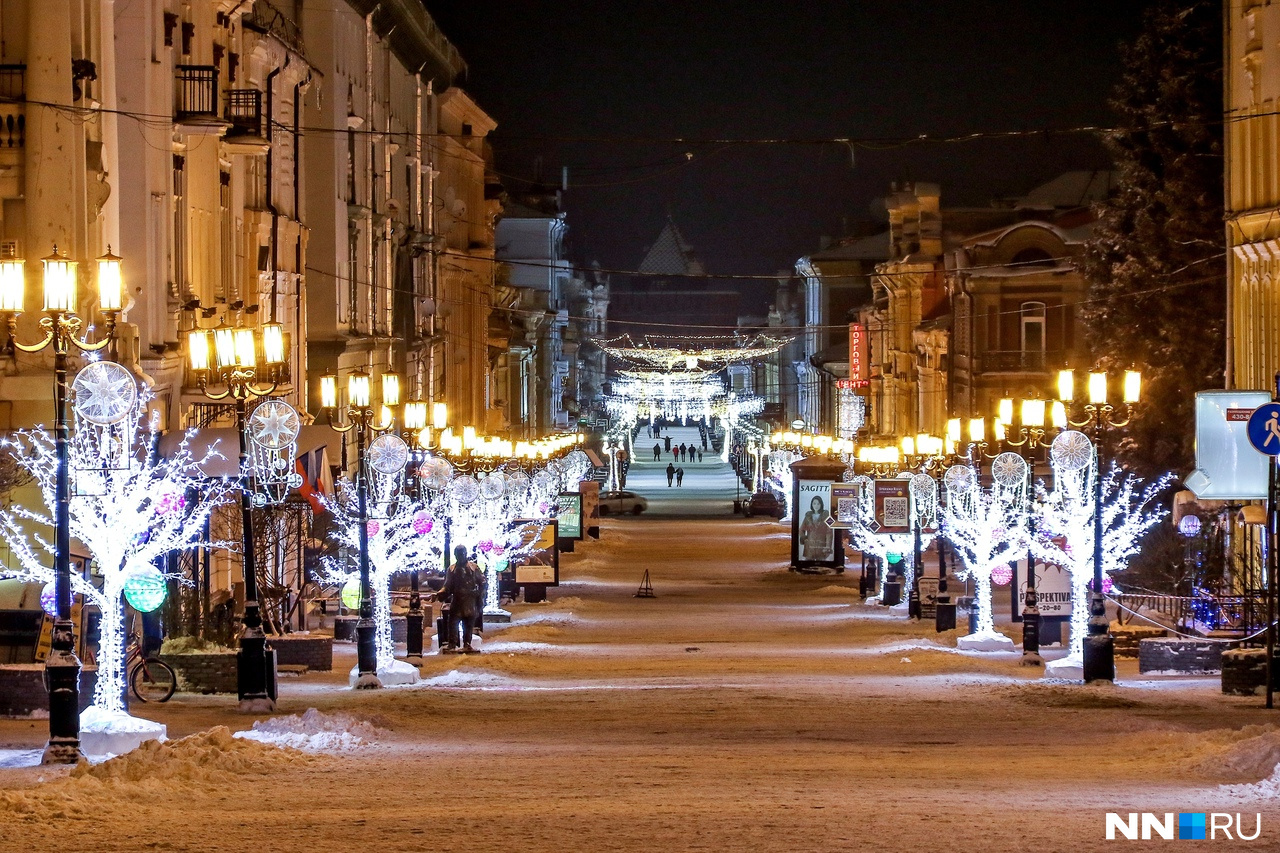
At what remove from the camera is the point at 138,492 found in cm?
1828

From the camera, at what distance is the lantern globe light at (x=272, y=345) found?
21.6m

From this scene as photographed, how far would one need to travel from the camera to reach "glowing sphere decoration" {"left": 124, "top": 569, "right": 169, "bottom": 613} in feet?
63.6

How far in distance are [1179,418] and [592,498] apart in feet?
130

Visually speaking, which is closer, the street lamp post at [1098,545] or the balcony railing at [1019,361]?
the street lamp post at [1098,545]

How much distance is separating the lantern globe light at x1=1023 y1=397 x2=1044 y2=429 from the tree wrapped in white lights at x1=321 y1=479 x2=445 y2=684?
10105 millimetres

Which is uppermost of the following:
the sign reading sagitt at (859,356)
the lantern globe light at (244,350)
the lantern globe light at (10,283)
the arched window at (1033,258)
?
the arched window at (1033,258)

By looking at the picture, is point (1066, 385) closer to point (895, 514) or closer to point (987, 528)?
point (987, 528)

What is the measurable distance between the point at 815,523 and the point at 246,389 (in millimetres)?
35459

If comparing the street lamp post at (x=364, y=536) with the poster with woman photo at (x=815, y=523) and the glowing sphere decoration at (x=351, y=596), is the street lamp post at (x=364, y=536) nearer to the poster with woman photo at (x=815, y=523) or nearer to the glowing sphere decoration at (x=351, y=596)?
the glowing sphere decoration at (x=351, y=596)

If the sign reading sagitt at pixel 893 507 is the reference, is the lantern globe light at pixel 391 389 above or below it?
above

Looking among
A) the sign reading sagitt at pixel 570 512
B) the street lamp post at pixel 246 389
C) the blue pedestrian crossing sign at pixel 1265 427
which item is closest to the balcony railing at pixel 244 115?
the street lamp post at pixel 246 389

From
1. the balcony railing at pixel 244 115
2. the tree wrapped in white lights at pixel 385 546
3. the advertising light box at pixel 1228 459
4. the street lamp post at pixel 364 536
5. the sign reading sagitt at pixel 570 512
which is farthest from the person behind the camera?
the sign reading sagitt at pixel 570 512

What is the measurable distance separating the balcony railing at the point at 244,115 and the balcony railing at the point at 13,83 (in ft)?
29.5

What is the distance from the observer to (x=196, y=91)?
33875 millimetres
